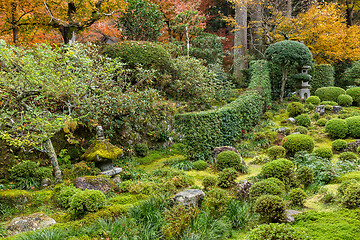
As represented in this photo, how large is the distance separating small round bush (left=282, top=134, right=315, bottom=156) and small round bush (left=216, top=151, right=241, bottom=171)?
6.42ft

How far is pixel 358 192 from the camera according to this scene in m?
4.71

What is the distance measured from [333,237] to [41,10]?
13087mm

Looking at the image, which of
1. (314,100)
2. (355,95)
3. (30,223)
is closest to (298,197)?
(30,223)

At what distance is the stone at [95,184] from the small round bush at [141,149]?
2867 mm

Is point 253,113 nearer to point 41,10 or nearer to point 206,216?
point 206,216

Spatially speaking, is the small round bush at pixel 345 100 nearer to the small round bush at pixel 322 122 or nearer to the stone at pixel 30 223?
the small round bush at pixel 322 122

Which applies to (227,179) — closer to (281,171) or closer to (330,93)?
(281,171)

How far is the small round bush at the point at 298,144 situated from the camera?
841 cm

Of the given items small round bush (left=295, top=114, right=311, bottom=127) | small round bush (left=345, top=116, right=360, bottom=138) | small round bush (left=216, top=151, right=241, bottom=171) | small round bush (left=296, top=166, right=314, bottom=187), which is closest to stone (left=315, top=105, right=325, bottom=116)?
small round bush (left=295, top=114, right=311, bottom=127)

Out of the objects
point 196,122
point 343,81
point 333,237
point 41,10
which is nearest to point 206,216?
point 333,237

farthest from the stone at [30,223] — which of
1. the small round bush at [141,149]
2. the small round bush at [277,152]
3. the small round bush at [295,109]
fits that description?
the small round bush at [295,109]

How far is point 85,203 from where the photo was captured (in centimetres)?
487

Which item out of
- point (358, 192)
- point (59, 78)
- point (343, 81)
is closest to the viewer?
point (358, 192)

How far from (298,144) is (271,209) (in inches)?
179
